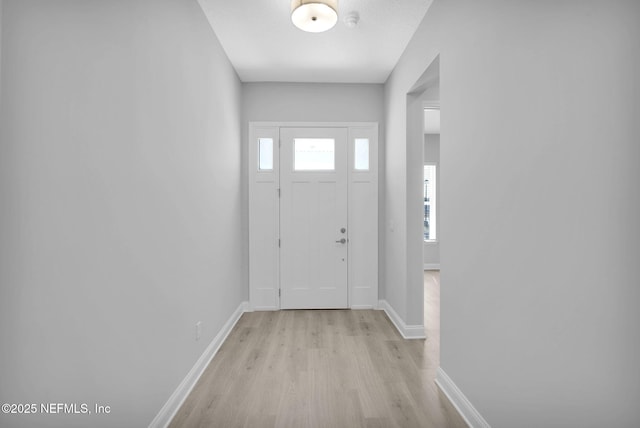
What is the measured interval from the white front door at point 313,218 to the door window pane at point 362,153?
0.15 meters

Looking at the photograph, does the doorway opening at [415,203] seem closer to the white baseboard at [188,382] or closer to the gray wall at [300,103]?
the gray wall at [300,103]

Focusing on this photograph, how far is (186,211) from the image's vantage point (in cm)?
219

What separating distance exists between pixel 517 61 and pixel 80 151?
1793mm

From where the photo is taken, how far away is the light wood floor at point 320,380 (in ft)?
6.23

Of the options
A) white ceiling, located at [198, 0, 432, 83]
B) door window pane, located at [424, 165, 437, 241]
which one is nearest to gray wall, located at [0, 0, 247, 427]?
white ceiling, located at [198, 0, 432, 83]

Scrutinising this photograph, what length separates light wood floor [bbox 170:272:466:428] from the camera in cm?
190

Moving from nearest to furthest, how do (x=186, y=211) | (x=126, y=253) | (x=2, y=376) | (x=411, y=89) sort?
(x=2, y=376) → (x=126, y=253) → (x=186, y=211) → (x=411, y=89)

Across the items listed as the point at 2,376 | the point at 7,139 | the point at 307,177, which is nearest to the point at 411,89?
the point at 307,177

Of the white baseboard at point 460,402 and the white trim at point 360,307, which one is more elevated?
the white baseboard at point 460,402

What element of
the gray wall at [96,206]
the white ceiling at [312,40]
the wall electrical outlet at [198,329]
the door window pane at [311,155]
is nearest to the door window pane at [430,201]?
the white ceiling at [312,40]

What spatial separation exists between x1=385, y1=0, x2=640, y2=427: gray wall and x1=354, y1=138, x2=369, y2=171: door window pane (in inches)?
75.5

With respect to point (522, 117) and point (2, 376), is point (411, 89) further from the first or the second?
point (2, 376)

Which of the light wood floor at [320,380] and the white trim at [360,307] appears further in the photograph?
the white trim at [360,307]

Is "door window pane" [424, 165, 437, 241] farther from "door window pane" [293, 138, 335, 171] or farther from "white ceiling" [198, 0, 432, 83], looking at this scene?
"door window pane" [293, 138, 335, 171]
